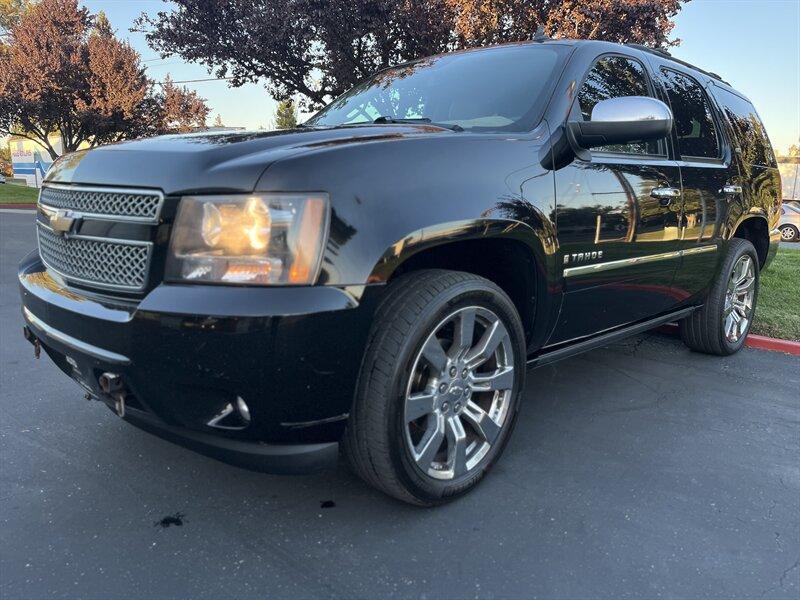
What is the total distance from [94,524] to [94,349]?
733 millimetres

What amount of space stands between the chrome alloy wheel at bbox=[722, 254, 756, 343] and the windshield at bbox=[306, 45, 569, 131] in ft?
A: 7.89

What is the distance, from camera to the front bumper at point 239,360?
6.03 ft

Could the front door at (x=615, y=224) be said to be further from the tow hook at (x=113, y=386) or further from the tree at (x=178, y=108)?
the tree at (x=178, y=108)

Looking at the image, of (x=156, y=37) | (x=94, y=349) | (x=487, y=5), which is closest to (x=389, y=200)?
(x=94, y=349)

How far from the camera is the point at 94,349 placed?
81.2 inches

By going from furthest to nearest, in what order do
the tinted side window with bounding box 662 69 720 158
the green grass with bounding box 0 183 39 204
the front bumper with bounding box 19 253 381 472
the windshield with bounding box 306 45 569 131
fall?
the green grass with bounding box 0 183 39 204 → the tinted side window with bounding box 662 69 720 158 → the windshield with bounding box 306 45 569 131 → the front bumper with bounding box 19 253 381 472

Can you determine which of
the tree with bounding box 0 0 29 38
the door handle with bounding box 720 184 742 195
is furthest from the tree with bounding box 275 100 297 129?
the tree with bounding box 0 0 29 38

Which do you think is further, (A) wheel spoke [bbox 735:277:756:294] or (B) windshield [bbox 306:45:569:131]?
(A) wheel spoke [bbox 735:277:756:294]

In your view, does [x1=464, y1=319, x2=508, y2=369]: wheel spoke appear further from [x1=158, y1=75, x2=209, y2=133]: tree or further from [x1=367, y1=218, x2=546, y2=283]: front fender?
[x1=158, y1=75, x2=209, y2=133]: tree

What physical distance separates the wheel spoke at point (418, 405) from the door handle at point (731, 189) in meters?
2.77

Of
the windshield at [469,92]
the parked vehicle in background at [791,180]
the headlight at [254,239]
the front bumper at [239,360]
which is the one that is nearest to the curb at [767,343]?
the windshield at [469,92]

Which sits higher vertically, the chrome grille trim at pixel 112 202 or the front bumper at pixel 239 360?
the chrome grille trim at pixel 112 202

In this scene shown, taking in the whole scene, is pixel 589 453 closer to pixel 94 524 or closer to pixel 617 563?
pixel 617 563

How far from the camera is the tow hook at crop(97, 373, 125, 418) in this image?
203 cm
